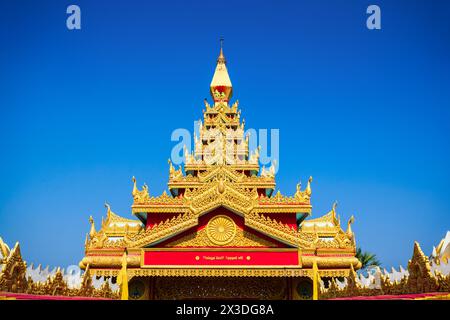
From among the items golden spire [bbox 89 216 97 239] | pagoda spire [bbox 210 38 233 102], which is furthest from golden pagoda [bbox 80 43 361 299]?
pagoda spire [bbox 210 38 233 102]

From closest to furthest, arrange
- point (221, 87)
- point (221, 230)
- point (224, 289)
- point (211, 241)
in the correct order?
point (211, 241), point (221, 230), point (224, 289), point (221, 87)

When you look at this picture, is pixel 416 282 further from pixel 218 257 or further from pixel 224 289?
pixel 224 289

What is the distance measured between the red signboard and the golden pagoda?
42 mm

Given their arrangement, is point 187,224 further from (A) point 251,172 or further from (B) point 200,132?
(B) point 200,132

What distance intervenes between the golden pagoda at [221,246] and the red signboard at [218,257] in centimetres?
4

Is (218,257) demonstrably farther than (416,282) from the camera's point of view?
Yes

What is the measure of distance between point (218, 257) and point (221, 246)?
49 centimetres

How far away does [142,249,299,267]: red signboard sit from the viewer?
2103cm

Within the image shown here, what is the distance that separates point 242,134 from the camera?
103ft

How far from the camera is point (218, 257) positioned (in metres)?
21.1

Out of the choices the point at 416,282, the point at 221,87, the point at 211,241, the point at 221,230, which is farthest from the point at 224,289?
the point at 221,87

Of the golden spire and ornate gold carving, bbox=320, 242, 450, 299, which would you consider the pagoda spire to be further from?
ornate gold carving, bbox=320, 242, 450, 299
